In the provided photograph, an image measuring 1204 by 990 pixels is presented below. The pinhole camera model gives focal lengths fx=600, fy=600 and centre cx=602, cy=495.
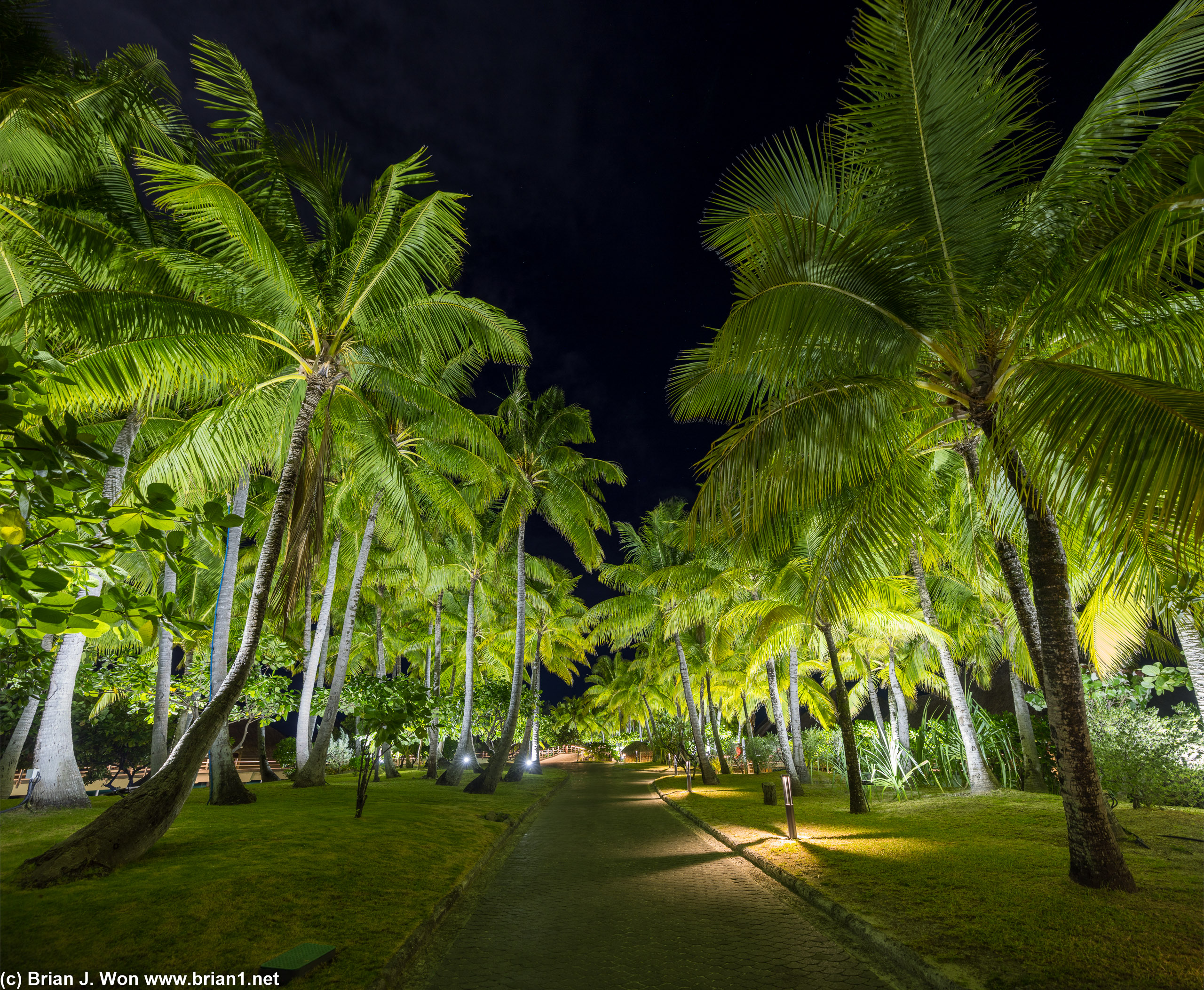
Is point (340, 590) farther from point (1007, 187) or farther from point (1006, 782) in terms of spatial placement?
point (1007, 187)

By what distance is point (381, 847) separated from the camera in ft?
27.8

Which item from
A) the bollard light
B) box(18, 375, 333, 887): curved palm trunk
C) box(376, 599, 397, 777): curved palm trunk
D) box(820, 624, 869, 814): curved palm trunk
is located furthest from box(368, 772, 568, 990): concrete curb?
box(376, 599, 397, 777): curved palm trunk

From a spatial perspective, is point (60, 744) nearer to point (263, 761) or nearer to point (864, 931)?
point (864, 931)

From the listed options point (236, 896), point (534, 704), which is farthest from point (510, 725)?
point (236, 896)

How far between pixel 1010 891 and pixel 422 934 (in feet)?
18.4

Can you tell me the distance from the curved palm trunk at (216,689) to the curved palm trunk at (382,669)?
8.79 meters

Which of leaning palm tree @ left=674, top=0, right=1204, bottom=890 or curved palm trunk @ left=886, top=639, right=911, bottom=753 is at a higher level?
leaning palm tree @ left=674, top=0, right=1204, bottom=890

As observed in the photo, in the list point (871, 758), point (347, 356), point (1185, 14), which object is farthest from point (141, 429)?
point (871, 758)

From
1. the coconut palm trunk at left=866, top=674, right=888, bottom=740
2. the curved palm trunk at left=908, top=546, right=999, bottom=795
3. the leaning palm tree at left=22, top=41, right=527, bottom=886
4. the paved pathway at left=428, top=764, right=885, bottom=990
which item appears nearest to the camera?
the paved pathway at left=428, top=764, right=885, bottom=990

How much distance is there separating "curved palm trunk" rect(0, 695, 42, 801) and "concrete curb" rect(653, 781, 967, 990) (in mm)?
15381

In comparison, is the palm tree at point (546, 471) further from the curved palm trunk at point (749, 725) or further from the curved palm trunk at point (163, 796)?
the curved palm trunk at point (749, 725)

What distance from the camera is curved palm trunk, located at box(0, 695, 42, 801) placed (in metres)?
13.2

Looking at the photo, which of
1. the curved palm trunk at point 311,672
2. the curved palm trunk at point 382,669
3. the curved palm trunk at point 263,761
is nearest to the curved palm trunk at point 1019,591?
the curved palm trunk at point 311,672

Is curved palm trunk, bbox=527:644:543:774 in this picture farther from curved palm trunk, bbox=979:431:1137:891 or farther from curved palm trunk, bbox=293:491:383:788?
curved palm trunk, bbox=979:431:1137:891
